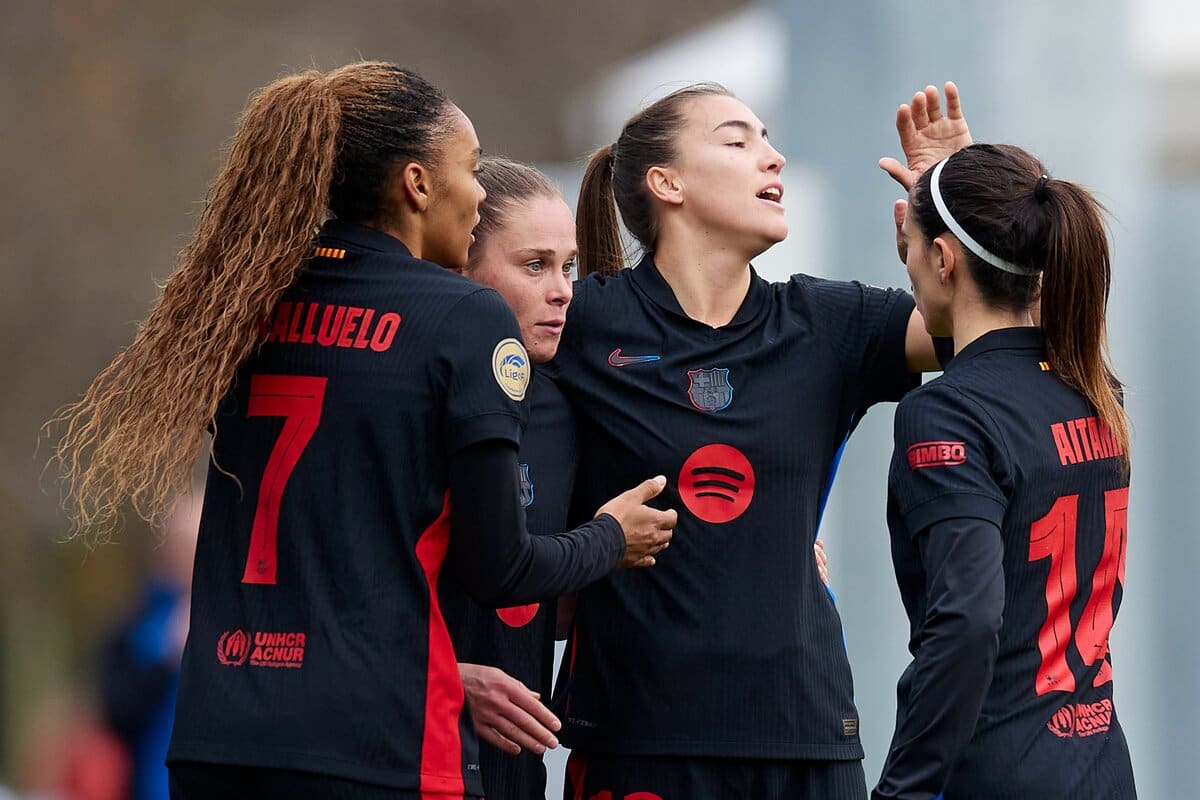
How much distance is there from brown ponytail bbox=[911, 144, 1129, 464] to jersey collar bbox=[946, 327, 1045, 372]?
3 centimetres

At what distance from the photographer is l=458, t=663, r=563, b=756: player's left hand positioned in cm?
303

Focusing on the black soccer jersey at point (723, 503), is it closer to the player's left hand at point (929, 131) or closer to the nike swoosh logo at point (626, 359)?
the nike swoosh logo at point (626, 359)

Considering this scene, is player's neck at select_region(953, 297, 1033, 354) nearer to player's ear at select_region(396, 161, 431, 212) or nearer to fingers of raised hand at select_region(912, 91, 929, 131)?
fingers of raised hand at select_region(912, 91, 929, 131)

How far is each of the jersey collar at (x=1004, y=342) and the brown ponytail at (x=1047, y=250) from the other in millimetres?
25

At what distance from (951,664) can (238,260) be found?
1348 millimetres

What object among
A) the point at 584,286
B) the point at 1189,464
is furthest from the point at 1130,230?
the point at 584,286

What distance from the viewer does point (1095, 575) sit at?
117 inches

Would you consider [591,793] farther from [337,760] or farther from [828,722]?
[337,760]

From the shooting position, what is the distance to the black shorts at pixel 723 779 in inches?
128

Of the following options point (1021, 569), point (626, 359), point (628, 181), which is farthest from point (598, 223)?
point (1021, 569)

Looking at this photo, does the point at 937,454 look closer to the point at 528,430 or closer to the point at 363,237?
the point at 528,430

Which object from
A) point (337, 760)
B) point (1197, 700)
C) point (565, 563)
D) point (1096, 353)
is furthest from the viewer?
point (1197, 700)

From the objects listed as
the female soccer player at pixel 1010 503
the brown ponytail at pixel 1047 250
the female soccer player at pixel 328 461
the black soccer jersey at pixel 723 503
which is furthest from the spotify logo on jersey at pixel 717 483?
the brown ponytail at pixel 1047 250

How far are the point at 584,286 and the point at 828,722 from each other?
41.5 inches
